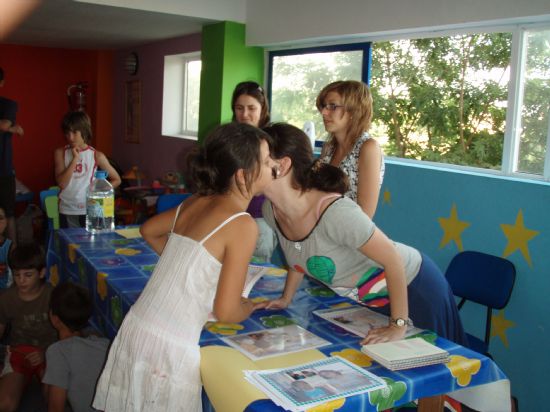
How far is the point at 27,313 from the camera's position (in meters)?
2.72

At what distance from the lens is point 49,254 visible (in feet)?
9.78

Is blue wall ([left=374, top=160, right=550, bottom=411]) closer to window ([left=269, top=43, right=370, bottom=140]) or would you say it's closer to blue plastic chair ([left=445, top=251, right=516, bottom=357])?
blue plastic chair ([left=445, top=251, right=516, bottom=357])

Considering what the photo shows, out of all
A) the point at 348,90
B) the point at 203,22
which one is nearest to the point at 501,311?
the point at 348,90

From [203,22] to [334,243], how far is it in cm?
393

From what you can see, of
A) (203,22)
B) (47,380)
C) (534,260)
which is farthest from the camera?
(203,22)

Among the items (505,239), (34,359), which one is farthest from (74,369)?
(505,239)

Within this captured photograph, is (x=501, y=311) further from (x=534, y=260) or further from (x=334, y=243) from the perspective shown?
(x=334, y=243)

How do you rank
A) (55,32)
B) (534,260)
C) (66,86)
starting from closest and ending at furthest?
(534,260), (55,32), (66,86)

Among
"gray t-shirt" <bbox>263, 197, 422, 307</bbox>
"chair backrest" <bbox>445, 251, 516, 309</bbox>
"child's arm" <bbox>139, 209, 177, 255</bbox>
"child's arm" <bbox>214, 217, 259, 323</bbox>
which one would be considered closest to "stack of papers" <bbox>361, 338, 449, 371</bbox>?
"gray t-shirt" <bbox>263, 197, 422, 307</bbox>

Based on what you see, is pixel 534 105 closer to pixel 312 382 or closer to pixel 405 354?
pixel 405 354

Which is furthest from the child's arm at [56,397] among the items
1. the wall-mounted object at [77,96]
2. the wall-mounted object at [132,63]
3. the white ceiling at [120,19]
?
the wall-mounted object at [77,96]

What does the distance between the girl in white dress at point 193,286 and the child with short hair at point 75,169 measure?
2.27 metres

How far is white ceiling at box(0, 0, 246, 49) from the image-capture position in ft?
15.1

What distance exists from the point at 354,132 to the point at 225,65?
2.78 meters
